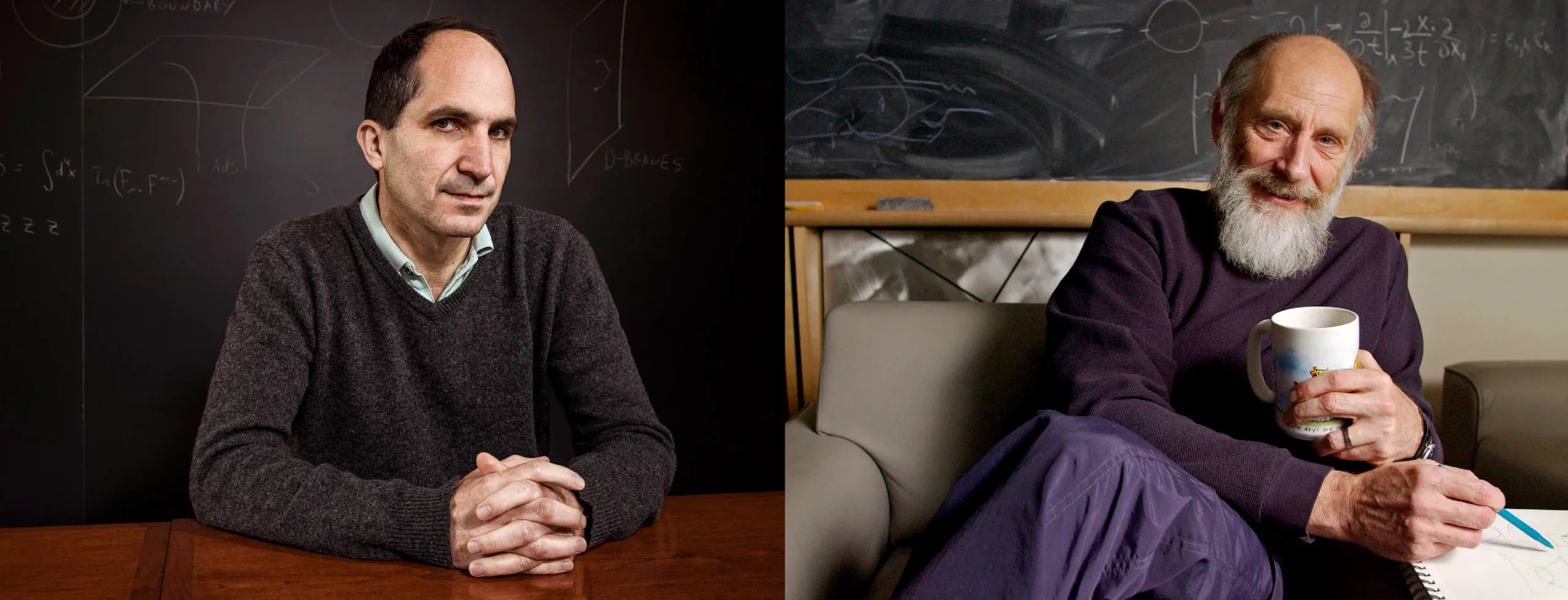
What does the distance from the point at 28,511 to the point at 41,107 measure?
32 centimetres

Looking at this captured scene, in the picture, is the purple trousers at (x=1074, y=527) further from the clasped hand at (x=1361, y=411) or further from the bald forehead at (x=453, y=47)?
the bald forehead at (x=453, y=47)

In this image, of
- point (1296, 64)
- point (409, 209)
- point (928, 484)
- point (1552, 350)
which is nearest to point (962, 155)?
point (1296, 64)

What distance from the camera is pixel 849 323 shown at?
154 centimetres

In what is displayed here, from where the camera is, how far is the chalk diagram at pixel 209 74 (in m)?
0.82

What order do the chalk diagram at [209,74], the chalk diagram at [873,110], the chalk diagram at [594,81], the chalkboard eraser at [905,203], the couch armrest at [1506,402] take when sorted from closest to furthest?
the chalk diagram at [209,74], the chalk diagram at [594,81], the couch armrest at [1506,402], the chalkboard eraser at [905,203], the chalk diagram at [873,110]

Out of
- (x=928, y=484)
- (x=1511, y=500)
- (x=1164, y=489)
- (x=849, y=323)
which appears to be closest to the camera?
(x=1164, y=489)

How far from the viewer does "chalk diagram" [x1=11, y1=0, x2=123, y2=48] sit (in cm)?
79

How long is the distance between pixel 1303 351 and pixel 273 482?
1047 mm

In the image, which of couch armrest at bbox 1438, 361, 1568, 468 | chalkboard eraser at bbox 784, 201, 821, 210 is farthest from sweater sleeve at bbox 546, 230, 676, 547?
couch armrest at bbox 1438, 361, 1568, 468

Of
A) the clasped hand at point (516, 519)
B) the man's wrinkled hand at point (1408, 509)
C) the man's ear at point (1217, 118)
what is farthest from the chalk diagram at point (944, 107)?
the clasped hand at point (516, 519)

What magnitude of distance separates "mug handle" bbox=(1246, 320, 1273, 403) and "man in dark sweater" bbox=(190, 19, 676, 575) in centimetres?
72

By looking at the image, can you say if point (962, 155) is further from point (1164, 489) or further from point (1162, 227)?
point (1164, 489)

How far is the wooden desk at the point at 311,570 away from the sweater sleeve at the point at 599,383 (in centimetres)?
7

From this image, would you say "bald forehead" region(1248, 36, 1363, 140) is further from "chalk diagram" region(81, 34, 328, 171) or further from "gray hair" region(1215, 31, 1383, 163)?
"chalk diagram" region(81, 34, 328, 171)
